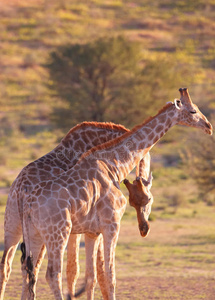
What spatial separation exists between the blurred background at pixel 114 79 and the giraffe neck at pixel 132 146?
6.54 meters

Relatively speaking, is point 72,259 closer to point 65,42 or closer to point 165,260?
point 165,260

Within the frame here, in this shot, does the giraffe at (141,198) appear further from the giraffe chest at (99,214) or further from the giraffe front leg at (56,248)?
the giraffe front leg at (56,248)

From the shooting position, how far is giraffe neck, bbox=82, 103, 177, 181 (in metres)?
8.66

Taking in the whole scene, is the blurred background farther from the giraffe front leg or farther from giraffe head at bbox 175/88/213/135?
the giraffe front leg

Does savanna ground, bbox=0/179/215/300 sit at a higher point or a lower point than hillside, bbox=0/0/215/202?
lower

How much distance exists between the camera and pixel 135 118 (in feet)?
98.0

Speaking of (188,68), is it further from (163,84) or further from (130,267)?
(130,267)

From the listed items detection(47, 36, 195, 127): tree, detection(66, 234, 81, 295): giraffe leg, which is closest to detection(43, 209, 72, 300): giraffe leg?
detection(66, 234, 81, 295): giraffe leg

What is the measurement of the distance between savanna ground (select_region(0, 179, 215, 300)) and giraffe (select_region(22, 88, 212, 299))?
86.2 inches

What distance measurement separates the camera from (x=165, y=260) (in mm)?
14594

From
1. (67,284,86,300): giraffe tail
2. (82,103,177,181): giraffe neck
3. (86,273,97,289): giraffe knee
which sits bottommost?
(67,284,86,300): giraffe tail

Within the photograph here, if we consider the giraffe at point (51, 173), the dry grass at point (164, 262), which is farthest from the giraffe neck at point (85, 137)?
the dry grass at point (164, 262)

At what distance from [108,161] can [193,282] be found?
14.4 feet

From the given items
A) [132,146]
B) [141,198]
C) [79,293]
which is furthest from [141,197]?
[79,293]
